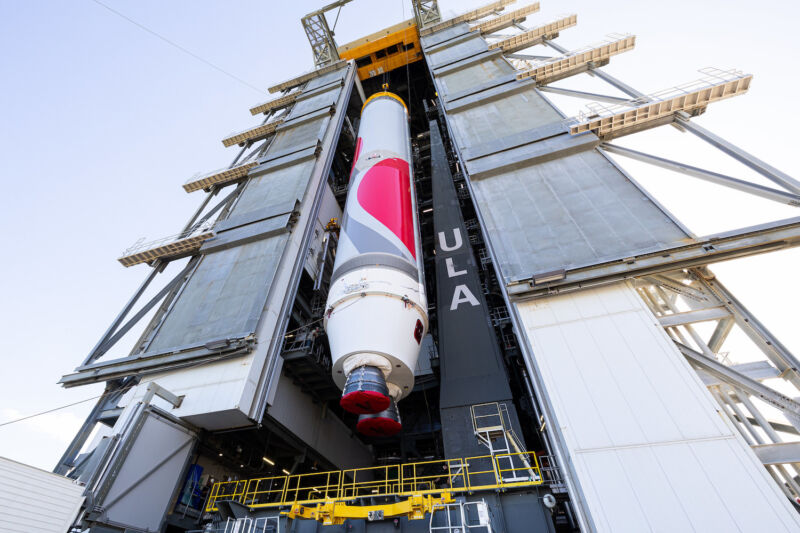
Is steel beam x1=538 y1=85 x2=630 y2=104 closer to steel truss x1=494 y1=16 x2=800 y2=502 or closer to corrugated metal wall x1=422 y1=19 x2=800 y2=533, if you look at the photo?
corrugated metal wall x1=422 y1=19 x2=800 y2=533

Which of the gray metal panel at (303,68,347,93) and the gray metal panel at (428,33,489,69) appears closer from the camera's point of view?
the gray metal panel at (428,33,489,69)

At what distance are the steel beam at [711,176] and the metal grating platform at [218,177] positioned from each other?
17.6 m

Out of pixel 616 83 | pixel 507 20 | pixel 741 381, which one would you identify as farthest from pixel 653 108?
pixel 507 20

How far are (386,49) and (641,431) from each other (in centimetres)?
3139

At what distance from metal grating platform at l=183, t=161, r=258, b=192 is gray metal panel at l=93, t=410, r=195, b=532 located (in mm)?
14297

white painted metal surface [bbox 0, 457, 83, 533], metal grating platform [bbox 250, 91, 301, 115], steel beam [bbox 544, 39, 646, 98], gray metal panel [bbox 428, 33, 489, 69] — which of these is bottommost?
white painted metal surface [bbox 0, 457, 83, 533]

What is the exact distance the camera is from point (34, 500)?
7.00 metres

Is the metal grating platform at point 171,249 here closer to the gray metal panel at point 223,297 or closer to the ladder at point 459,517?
the gray metal panel at point 223,297

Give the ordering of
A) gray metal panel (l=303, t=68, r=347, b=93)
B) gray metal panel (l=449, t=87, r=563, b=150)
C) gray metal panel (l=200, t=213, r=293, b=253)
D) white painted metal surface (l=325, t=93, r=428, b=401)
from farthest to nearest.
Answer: gray metal panel (l=303, t=68, r=347, b=93) → gray metal panel (l=200, t=213, r=293, b=253) → gray metal panel (l=449, t=87, r=563, b=150) → white painted metal surface (l=325, t=93, r=428, b=401)

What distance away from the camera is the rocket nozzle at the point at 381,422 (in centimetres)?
938

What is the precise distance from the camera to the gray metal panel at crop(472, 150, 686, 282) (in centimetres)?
950

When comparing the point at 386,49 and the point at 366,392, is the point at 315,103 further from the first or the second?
the point at 366,392

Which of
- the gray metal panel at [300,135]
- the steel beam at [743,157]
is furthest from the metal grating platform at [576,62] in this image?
the gray metal panel at [300,135]

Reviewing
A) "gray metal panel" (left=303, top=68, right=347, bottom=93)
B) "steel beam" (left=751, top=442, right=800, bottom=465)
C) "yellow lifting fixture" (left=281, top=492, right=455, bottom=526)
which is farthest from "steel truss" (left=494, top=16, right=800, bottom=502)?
"gray metal panel" (left=303, top=68, right=347, bottom=93)
